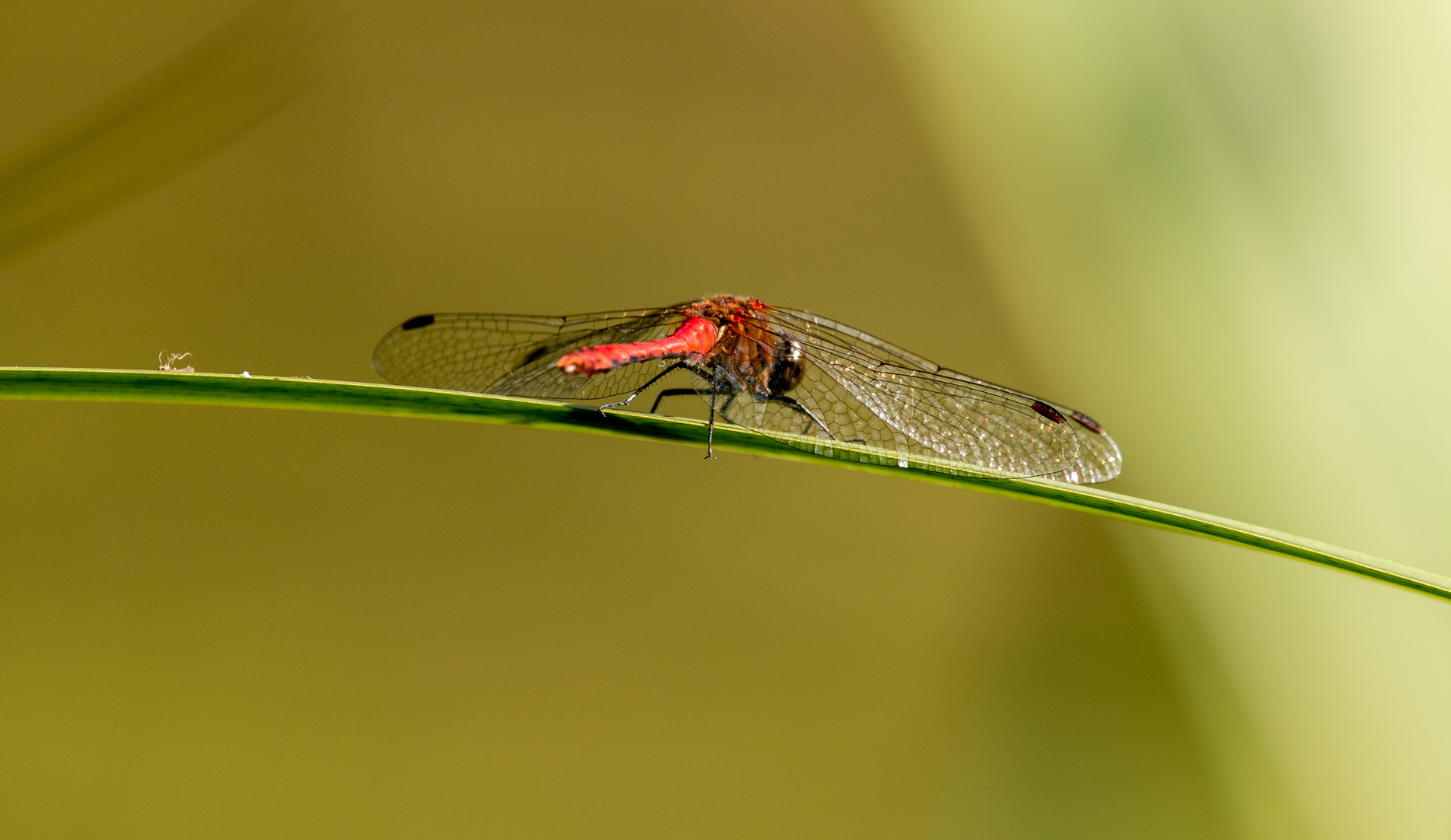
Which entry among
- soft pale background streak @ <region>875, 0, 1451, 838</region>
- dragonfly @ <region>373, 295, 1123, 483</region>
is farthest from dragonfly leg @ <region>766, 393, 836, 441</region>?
soft pale background streak @ <region>875, 0, 1451, 838</region>

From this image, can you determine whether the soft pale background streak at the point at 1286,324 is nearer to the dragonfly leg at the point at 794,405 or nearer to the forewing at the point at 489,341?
the dragonfly leg at the point at 794,405

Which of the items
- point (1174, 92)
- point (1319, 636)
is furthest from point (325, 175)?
point (1319, 636)

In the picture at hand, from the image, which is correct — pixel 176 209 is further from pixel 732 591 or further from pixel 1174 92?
pixel 1174 92

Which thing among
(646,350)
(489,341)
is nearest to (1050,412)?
(646,350)

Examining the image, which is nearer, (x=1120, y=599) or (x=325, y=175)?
(x=325, y=175)

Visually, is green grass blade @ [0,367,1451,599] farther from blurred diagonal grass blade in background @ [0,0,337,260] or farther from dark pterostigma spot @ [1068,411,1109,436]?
blurred diagonal grass blade in background @ [0,0,337,260]

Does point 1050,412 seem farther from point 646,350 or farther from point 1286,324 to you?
point 646,350

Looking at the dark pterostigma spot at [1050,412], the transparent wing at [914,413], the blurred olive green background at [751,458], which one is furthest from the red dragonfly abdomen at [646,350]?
the blurred olive green background at [751,458]
